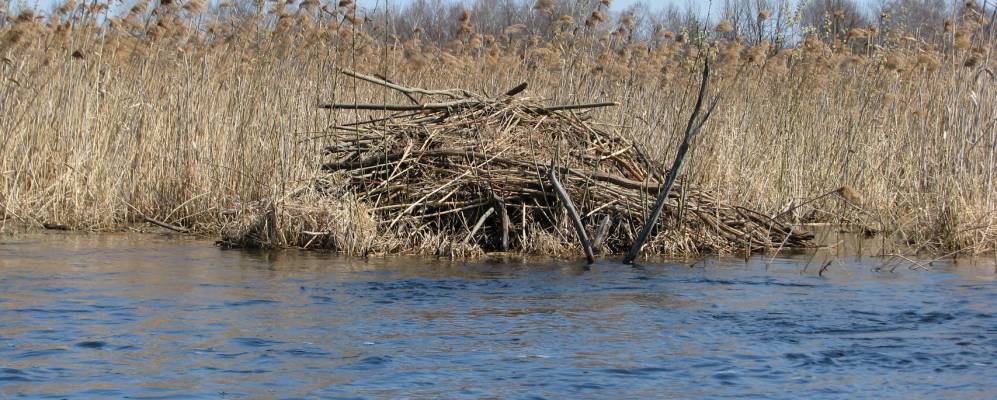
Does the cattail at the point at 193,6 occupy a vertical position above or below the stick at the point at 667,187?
above

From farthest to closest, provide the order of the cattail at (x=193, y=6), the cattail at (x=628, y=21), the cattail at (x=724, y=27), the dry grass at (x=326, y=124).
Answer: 1. the cattail at (x=628, y=21)
2. the cattail at (x=724, y=27)
3. the cattail at (x=193, y=6)
4. the dry grass at (x=326, y=124)

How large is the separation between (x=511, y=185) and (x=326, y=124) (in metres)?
1.71

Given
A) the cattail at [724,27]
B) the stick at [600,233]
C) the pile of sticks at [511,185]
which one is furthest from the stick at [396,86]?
the cattail at [724,27]

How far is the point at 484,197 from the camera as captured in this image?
27.1ft

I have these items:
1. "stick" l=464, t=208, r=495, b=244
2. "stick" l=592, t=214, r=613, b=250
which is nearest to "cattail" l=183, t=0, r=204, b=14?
"stick" l=464, t=208, r=495, b=244

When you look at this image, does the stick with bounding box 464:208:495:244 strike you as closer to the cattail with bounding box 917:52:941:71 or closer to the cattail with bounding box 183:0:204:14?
the cattail with bounding box 183:0:204:14

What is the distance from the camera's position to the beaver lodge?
8023mm

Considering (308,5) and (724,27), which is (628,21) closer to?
(724,27)

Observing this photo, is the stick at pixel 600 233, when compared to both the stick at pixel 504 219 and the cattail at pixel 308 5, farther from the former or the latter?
the cattail at pixel 308 5

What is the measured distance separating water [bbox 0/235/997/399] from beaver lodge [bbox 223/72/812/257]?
44 cm

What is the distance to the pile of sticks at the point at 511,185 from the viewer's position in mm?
8156

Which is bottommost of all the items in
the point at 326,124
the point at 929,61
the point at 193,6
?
the point at 326,124

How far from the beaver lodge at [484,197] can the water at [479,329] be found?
0.44m

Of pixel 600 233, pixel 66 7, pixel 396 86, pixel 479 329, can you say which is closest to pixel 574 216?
pixel 600 233
